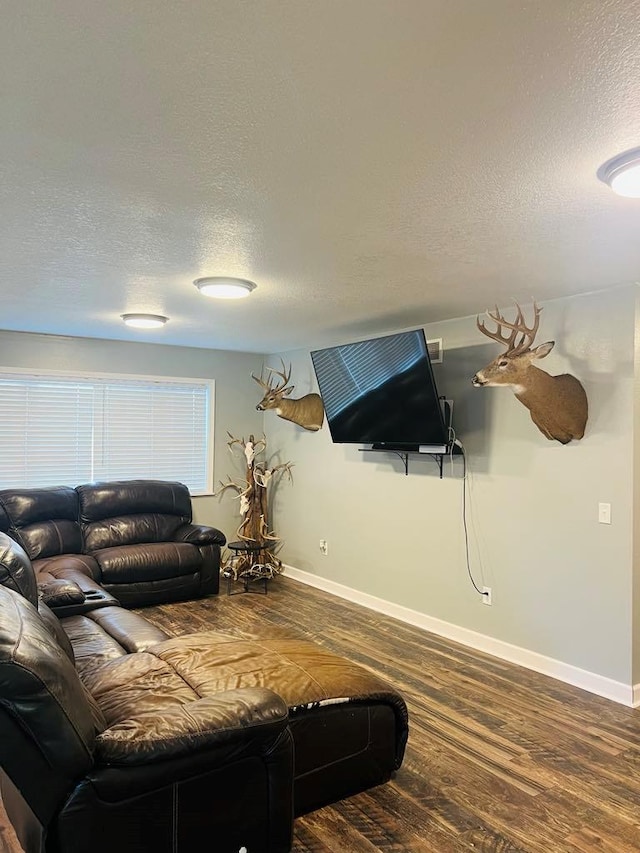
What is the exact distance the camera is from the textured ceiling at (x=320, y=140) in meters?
1.27

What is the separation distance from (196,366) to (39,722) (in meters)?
5.23

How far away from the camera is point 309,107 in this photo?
62.4 inches

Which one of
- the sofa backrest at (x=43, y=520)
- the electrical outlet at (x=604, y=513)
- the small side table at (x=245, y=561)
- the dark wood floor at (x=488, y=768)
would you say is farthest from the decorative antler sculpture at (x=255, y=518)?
the electrical outlet at (x=604, y=513)

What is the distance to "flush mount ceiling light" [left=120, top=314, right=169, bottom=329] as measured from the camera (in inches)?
180

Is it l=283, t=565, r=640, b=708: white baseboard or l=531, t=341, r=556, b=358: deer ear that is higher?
l=531, t=341, r=556, b=358: deer ear

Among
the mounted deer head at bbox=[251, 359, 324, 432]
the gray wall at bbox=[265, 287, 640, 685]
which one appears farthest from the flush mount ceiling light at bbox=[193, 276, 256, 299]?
the mounted deer head at bbox=[251, 359, 324, 432]

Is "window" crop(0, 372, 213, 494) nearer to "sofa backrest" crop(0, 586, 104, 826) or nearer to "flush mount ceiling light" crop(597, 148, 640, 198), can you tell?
"sofa backrest" crop(0, 586, 104, 826)

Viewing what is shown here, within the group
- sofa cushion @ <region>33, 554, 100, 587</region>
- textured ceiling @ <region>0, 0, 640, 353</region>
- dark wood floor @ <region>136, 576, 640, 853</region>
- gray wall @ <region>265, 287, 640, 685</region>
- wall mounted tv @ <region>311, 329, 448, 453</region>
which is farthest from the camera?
sofa cushion @ <region>33, 554, 100, 587</region>

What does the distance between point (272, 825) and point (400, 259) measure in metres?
2.46

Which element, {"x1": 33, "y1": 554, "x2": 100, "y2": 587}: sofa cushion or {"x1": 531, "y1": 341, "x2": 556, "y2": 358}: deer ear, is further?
{"x1": 33, "y1": 554, "x2": 100, "y2": 587}: sofa cushion

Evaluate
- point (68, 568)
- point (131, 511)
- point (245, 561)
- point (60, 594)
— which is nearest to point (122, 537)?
point (131, 511)

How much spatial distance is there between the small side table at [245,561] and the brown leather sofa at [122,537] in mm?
205

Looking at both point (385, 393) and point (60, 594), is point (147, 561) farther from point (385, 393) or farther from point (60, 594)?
point (385, 393)

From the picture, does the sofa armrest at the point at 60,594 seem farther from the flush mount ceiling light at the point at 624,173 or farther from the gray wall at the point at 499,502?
the flush mount ceiling light at the point at 624,173
